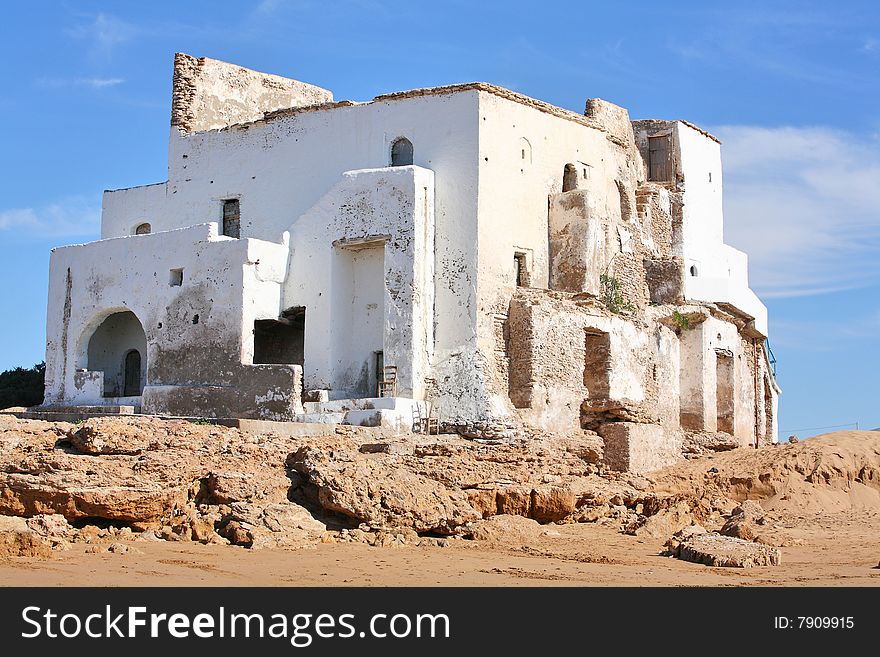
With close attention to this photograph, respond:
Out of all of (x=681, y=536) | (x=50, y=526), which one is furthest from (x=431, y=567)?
(x=681, y=536)

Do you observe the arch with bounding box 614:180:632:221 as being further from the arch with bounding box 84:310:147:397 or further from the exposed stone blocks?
the arch with bounding box 84:310:147:397

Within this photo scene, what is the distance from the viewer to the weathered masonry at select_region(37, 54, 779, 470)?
86.7ft

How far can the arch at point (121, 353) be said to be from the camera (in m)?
31.0

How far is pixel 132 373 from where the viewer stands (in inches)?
1235

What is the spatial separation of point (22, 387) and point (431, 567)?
960 inches

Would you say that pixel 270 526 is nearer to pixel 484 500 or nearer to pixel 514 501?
pixel 484 500

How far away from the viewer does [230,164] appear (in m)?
30.5

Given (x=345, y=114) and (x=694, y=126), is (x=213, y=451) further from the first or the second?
(x=694, y=126)

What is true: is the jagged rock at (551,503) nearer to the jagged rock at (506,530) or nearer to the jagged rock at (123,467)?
the jagged rock at (506,530)

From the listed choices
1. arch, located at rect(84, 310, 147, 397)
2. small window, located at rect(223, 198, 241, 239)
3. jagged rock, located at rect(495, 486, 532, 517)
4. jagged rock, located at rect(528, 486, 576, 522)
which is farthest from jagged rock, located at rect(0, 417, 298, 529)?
arch, located at rect(84, 310, 147, 397)

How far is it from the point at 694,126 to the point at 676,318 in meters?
6.35

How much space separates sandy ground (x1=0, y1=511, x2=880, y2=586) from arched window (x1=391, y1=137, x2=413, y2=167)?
42.3 ft

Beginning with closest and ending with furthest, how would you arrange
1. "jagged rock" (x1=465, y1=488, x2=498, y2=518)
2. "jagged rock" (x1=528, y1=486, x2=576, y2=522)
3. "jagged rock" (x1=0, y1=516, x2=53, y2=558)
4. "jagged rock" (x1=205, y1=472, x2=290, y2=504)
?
"jagged rock" (x1=0, y1=516, x2=53, y2=558) → "jagged rock" (x1=205, y1=472, x2=290, y2=504) → "jagged rock" (x1=465, y1=488, x2=498, y2=518) → "jagged rock" (x1=528, y1=486, x2=576, y2=522)
